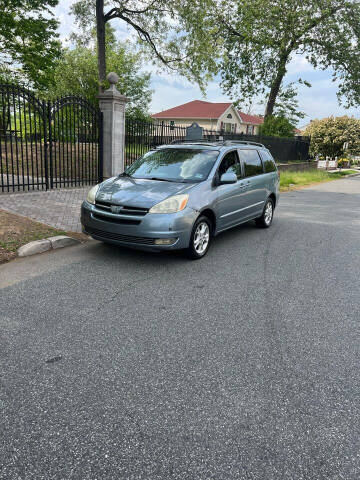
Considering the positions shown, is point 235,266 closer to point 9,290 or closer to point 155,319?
point 155,319

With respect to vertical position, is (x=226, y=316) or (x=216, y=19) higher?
(x=216, y=19)

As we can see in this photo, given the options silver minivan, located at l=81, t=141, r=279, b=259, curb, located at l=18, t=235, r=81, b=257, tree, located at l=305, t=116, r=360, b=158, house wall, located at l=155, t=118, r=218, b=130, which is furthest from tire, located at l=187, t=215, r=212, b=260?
house wall, located at l=155, t=118, r=218, b=130

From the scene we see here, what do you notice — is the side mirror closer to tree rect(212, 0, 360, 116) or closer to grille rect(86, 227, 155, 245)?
grille rect(86, 227, 155, 245)

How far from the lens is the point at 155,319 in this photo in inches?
154

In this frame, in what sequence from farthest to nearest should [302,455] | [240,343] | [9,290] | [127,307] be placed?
1. [9,290]
2. [127,307]
3. [240,343]
4. [302,455]

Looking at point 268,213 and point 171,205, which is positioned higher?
point 171,205

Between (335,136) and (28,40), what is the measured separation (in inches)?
1060

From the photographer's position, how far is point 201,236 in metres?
5.99

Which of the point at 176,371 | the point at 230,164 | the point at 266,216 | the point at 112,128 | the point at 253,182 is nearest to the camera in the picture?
the point at 176,371

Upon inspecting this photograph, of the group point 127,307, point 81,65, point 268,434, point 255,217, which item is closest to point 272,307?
point 127,307

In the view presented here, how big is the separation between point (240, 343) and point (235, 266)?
2415mm

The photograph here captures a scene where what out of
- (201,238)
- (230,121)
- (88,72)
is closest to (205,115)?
(230,121)

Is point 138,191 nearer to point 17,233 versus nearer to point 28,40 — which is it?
point 17,233

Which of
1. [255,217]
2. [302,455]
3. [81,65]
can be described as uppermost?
[81,65]
